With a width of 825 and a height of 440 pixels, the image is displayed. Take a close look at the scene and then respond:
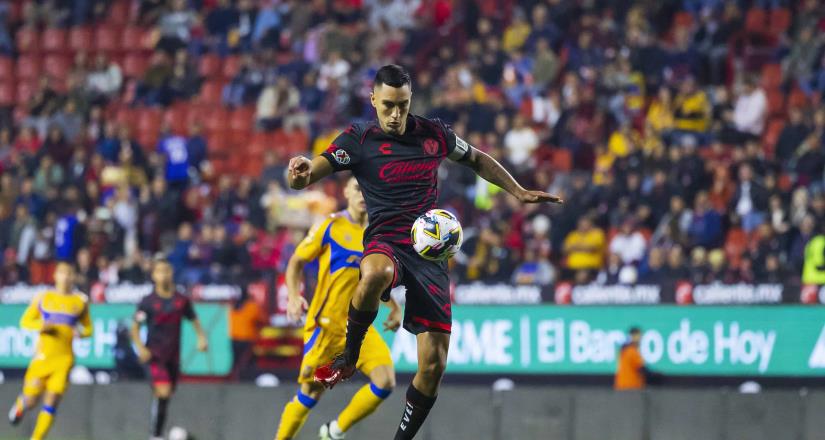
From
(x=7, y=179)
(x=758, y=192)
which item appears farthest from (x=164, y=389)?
(x=7, y=179)

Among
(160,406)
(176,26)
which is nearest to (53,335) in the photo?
(160,406)

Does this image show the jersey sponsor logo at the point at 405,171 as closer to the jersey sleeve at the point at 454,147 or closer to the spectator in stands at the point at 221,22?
the jersey sleeve at the point at 454,147

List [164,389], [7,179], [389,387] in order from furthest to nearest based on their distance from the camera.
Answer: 1. [7,179]
2. [164,389]
3. [389,387]

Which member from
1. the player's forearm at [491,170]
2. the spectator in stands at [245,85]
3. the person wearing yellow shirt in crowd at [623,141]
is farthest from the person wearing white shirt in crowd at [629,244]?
the spectator in stands at [245,85]

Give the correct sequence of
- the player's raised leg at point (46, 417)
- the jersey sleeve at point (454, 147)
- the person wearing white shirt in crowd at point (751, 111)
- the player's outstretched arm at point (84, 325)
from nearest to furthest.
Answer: the jersey sleeve at point (454, 147)
the player's raised leg at point (46, 417)
the player's outstretched arm at point (84, 325)
the person wearing white shirt in crowd at point (751, 111)

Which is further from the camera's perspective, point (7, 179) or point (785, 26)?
point (7, 179)

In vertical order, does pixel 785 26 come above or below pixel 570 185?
above

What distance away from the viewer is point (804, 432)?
13883mm

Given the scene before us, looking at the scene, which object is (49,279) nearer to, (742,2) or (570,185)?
(570,185)

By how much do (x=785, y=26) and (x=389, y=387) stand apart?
1248cm

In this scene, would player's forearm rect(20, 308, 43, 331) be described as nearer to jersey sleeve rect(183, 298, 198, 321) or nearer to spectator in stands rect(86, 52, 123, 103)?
jersey sleeve rect(183, 298, 198, 321)

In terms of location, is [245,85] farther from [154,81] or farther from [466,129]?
[466,129]

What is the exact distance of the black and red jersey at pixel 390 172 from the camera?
9.01m

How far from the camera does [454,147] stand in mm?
9344
